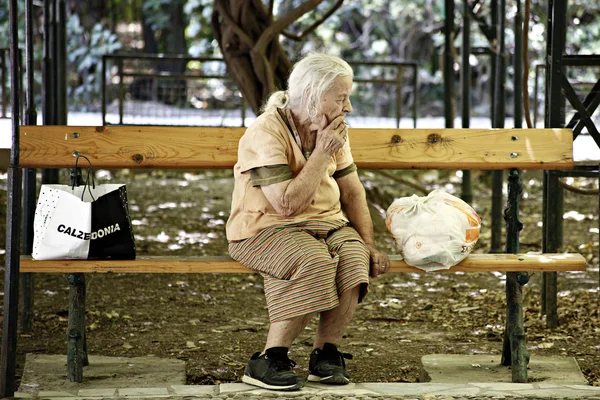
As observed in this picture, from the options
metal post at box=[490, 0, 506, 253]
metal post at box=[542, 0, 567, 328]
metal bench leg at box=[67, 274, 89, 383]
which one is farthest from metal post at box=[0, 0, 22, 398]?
metal post at box=[490, 0, 506, 253]

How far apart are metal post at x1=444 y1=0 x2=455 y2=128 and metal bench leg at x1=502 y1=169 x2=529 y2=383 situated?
4.12 meters

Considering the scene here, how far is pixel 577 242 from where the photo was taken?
8.09 meters

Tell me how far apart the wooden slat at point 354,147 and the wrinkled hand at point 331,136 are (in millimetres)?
492

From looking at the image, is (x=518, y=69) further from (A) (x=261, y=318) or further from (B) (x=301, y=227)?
(B) (x=301, y=227)

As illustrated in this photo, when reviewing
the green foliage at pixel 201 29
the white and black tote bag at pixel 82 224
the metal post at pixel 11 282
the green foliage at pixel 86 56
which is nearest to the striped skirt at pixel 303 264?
the white and black tote bag at pixel 82 224

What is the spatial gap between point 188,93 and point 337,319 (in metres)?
9.87

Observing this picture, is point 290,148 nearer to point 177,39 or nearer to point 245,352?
point 245,352

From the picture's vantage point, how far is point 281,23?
6715 mm

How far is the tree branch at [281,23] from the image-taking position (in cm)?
667

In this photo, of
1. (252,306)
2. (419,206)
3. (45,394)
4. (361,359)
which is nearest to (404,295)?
(252,306)

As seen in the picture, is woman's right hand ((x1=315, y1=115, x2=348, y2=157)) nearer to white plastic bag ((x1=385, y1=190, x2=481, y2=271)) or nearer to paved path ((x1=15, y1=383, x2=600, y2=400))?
white plastic bag ((x1=385, y1=190, x2=481, y2=271))

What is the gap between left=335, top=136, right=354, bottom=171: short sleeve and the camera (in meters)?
4.11

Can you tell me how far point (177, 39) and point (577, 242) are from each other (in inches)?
409

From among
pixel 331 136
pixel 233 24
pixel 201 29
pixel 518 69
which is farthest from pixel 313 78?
pixel 201 29
